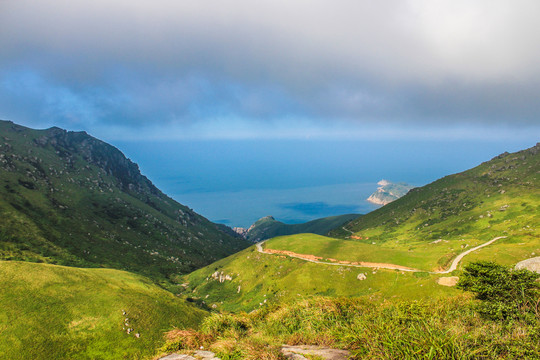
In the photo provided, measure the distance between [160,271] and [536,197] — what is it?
161 metres

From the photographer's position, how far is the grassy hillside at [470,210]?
100938 mm

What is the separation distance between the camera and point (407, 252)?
68.9 m

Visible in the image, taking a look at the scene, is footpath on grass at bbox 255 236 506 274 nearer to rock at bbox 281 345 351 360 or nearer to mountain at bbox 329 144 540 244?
mountain at bbox 329 144 540 244

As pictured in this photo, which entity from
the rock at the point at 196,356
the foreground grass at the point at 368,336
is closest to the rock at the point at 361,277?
the foreground grass at the point at 368,336

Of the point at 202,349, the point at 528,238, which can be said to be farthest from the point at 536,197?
the point at 202,349

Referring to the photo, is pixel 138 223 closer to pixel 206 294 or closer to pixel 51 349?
pixel 206 294

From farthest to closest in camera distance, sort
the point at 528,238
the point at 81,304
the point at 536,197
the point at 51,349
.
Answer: the point at 536,197
the point at 528,238
the point at 81,304
the point at 51,349

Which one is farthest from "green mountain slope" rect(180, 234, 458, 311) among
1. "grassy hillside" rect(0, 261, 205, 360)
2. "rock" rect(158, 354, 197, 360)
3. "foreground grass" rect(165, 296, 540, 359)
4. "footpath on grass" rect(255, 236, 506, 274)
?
"rock" rect(158, 354, 197, 360)

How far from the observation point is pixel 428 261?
201ft

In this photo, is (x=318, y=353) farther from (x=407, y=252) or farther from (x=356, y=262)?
(x=407, y=252)

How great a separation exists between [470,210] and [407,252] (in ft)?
261

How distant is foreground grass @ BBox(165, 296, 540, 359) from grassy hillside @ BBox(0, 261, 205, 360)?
33.6 feet

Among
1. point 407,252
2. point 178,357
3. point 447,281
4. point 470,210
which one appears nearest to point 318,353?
point 178,357

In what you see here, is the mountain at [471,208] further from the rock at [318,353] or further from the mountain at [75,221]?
the mountain at [75,221]
